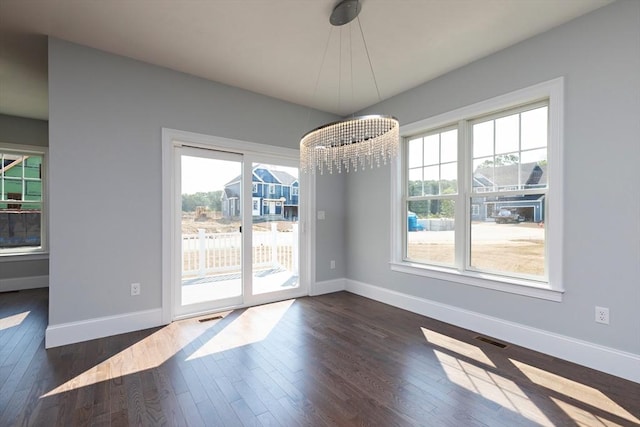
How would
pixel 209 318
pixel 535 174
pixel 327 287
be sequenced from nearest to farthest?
pixel 535 174, pixel 209 318, pixel 327 287

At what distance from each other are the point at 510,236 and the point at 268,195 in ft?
9.23

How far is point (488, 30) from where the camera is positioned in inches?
98.5

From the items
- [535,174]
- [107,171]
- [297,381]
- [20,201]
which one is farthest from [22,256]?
[535,174]

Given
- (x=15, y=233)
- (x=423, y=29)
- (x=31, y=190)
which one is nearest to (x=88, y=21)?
(x=423, y=29)

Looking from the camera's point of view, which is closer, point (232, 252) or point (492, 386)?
point (492, 386)

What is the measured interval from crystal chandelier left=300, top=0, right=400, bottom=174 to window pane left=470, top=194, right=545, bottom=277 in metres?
1.42

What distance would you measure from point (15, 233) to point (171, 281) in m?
3.63

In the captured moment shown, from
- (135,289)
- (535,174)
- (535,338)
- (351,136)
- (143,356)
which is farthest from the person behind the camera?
(135,289)

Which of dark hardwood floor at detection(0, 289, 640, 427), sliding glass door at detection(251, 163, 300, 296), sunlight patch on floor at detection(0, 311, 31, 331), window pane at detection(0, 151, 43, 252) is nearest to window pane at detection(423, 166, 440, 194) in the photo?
dark hardwood floor at detection(0, 289, 640, 427)

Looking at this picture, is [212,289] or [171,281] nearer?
[171,281]

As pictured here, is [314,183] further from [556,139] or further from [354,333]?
[556,139]

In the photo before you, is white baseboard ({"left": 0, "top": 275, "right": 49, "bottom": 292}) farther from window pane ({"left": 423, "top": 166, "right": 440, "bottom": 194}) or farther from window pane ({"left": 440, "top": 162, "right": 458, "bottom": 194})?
window pane ({"left": 440, "top": 162, "right": 458, "bottom": 194})

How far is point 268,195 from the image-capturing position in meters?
3.98

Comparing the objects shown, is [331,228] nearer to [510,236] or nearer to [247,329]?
[247,329]
